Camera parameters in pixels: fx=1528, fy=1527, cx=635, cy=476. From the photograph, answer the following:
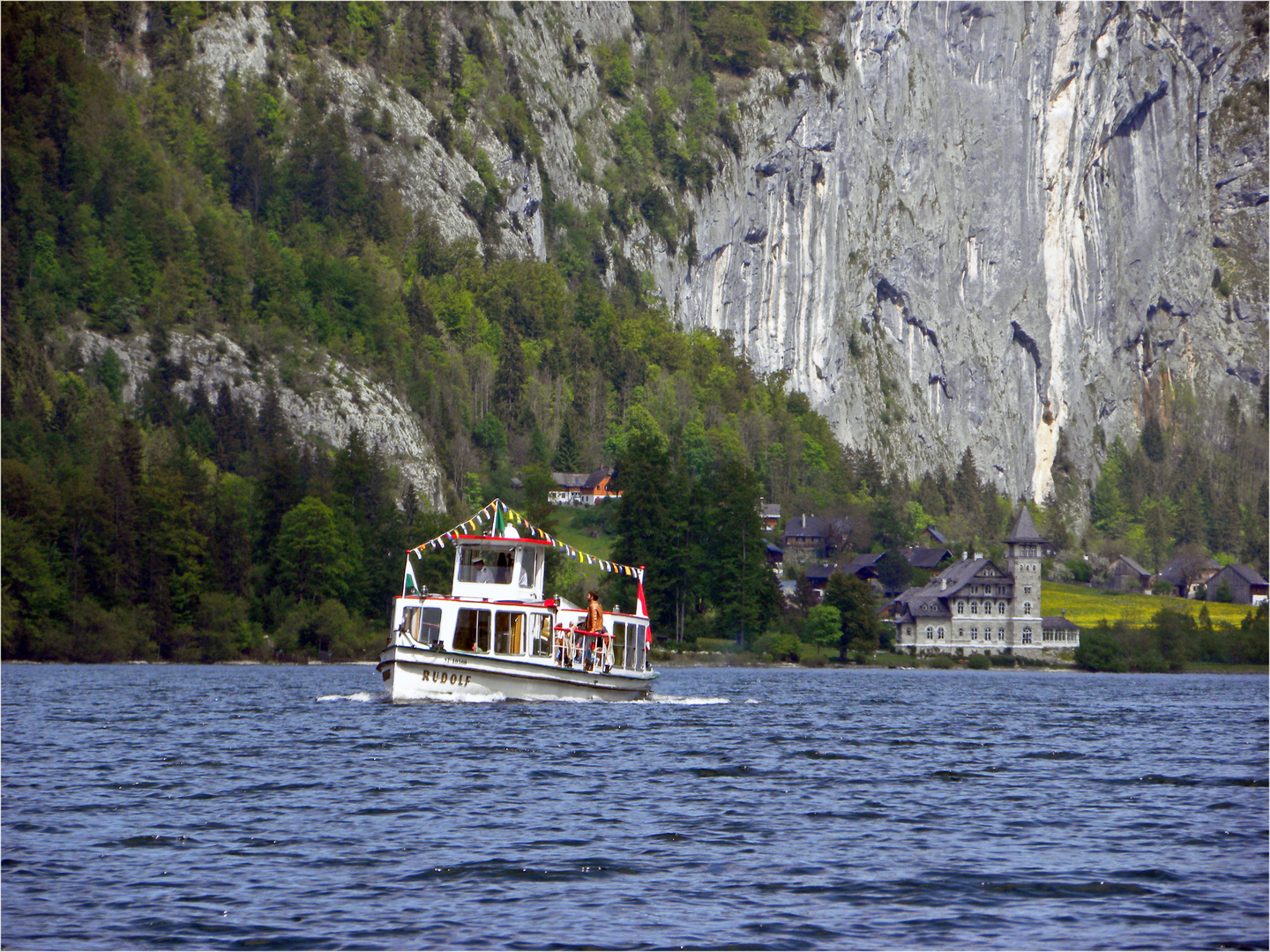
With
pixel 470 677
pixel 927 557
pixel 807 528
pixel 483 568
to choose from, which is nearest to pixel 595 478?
pixel 807 528

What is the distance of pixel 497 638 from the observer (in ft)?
180

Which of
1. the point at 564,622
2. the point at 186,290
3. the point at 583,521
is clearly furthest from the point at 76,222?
the point at 564,622

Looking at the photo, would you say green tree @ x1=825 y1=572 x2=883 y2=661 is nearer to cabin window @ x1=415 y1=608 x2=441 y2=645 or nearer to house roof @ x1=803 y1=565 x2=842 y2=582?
house roof @ x1=803 y1=565 x2=842 y2=582

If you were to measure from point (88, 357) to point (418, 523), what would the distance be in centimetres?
5049

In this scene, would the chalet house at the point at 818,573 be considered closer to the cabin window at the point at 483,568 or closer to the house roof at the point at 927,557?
the house roof at the point at 927,557

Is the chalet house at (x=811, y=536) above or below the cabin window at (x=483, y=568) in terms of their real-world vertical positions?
above

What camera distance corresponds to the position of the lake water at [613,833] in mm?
19078

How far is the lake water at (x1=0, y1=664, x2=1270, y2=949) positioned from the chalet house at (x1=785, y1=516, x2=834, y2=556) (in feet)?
422

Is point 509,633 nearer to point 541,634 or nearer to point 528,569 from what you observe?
point 541,634

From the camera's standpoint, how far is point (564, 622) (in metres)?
57.1

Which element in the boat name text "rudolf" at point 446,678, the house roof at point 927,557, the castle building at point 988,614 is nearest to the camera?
the boat name text "rudolf" at point 446,678

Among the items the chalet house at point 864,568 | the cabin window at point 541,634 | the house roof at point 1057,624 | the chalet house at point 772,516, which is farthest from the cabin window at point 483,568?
the chalet house at point 772,516

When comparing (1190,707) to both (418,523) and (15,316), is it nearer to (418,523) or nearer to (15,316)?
(418,523)

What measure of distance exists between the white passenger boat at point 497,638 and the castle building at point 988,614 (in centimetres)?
8431
